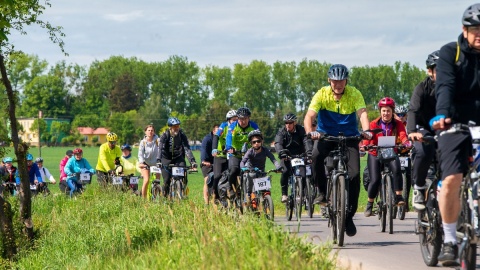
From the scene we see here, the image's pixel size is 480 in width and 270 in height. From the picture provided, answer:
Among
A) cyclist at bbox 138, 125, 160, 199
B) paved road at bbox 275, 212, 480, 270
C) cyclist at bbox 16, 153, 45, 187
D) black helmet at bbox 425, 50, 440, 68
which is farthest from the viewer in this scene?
cyclist at bbox 16, 153, 45, 187

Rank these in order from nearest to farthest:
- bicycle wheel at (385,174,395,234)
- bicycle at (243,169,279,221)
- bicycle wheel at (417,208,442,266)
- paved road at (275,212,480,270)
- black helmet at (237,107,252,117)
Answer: bicycle wheel at (417,208,442,266)
paved road at (275,212,480,270)
bicycle wheel at (385,174,395,234)
bicycle at (243,169,279,221)
black helmet at (237,107,252,117)

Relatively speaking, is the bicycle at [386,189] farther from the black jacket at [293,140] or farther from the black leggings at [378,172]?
the black jacket at [293,140]

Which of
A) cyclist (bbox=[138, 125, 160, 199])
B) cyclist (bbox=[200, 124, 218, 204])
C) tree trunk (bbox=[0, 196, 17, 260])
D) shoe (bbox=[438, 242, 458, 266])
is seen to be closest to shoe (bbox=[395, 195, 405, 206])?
cyclist (bbox=[200, 124, 218, 204])

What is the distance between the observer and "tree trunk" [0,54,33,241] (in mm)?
16828

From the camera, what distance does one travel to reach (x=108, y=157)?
22812 millimetres

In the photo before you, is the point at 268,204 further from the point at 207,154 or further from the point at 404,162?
the point at 207,154

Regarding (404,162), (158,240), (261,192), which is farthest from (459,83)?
(404,162)

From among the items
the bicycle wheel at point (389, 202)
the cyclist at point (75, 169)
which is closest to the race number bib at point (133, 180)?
the cyclist at point (75, 169)

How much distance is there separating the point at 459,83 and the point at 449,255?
49.7 inches

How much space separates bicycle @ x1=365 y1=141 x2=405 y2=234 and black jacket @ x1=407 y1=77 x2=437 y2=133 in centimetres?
332

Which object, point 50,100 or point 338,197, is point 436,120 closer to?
point 338,197

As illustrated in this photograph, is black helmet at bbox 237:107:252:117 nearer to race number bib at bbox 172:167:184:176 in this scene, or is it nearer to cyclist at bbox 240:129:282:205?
cyclist at bbox 240:129:282:205

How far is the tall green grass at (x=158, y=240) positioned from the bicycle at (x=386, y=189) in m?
2.40

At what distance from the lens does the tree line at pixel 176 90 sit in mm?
158875
